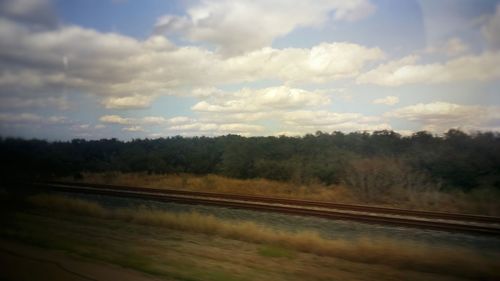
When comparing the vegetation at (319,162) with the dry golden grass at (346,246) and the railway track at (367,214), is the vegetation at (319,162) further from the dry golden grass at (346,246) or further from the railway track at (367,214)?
the dry golden grass at (346,246)

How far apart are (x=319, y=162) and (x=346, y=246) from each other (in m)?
22.4

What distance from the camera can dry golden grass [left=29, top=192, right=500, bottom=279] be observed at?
11.6 metres

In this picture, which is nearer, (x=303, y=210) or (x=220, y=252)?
(x=220, y=252)

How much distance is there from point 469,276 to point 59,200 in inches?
723

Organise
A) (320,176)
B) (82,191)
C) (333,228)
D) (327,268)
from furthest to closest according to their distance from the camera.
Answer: (320,176), (82,191), (333,228), (327,268)

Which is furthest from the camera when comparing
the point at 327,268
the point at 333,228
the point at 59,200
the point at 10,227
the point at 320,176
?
the point at 320,176

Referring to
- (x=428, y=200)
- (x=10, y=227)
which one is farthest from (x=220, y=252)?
(x=428, y=200)

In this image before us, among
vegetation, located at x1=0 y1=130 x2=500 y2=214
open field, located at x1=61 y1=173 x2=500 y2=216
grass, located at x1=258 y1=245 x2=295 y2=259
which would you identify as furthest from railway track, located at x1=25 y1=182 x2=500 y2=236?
grass, located at x1=258 y1=245 x2=295 y2=259

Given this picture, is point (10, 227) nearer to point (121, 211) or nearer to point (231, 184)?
point (121, 211)

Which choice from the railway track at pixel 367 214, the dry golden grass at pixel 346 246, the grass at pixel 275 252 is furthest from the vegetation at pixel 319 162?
the grass at pixel 275 252

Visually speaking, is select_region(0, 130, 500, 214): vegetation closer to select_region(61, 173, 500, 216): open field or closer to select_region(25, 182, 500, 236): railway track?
select_region(61, 173, 500, 216): open field

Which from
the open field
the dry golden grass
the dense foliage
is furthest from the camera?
the dense foliage

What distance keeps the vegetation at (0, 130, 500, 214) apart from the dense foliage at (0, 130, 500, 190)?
0.06 metres

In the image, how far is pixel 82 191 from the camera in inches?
1079
